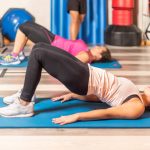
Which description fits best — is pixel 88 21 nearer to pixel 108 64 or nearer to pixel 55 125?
pixel 108 64

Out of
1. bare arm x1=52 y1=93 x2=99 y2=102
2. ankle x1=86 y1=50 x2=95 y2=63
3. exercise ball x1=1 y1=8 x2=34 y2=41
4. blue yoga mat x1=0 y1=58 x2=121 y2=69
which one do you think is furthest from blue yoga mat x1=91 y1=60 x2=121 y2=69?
exercise ball x1=1 y1=8 x2=34 y2=41

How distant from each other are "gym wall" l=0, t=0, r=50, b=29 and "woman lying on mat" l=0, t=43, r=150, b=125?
12.9 ft

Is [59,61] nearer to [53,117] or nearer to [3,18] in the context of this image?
[53,117]

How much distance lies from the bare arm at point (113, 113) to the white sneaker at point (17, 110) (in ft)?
0.62

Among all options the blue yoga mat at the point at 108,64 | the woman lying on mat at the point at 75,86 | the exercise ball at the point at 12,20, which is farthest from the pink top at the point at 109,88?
the exercise ball at the point at 12,20

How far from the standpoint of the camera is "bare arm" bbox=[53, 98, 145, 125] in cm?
245

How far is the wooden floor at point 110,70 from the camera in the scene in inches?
91.7

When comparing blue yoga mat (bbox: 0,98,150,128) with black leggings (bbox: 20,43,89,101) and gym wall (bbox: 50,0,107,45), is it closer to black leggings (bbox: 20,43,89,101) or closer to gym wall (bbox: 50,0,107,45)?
black leggings (bbox: 20,43,89,101)

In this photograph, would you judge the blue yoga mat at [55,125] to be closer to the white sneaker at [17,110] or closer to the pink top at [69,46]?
the white sneaker at [17,110]

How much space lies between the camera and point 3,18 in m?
6.16

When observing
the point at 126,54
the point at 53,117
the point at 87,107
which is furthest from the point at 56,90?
the point at 126,54

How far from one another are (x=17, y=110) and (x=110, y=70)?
1.85 meters

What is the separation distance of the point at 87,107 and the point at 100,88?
0.34 metres

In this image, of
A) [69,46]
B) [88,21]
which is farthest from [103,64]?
[88,21]
